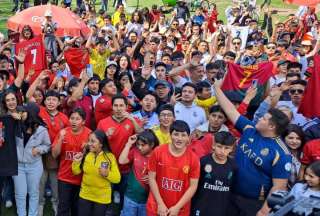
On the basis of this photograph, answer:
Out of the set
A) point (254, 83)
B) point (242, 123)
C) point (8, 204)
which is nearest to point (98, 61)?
point (254, 83)

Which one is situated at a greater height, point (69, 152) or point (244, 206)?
point (69, 152)

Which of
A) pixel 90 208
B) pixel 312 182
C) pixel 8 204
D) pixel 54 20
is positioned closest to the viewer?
pixel 312 182

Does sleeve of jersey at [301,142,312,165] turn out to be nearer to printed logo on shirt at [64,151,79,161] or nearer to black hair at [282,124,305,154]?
black hair at [282,124,305,154]

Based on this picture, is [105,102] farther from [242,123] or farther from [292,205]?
[292,205]

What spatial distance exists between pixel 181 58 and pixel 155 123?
337 cm

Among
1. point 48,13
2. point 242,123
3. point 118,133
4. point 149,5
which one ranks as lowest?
point 118,133

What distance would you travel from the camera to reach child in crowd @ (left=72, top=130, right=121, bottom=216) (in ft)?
18.4

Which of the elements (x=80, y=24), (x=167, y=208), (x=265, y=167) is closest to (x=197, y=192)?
(x=167, y=208)

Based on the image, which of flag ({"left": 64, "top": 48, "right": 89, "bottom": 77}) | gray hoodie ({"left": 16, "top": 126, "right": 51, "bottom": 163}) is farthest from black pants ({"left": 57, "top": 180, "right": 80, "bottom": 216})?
flag ({"left": 64, "top": 48, "right": 89, "bottom": 77})

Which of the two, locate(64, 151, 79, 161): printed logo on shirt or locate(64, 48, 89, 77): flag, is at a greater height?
locate(64, 48, 89, 77): flag

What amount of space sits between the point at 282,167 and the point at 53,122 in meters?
3.19

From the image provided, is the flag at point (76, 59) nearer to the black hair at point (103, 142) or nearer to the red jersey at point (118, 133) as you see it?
the red jersey at point (118, 133)

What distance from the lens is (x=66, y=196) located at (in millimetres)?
6047

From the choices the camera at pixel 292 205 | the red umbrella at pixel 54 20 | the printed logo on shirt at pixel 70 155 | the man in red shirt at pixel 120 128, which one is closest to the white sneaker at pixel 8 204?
the printed logo on shirt at pixel 70 155
